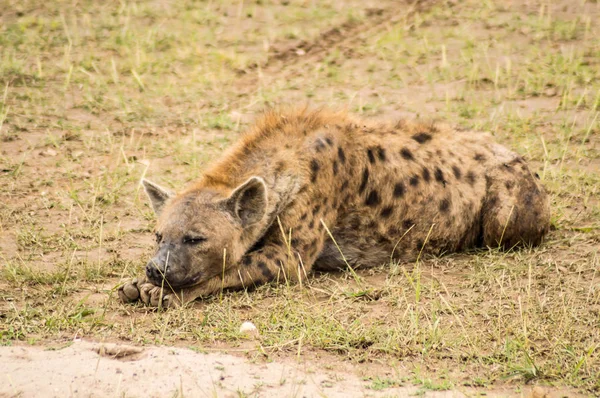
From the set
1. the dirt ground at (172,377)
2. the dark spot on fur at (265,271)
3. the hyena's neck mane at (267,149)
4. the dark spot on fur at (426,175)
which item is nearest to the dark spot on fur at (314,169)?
the hyena's neck mane at (267,149)

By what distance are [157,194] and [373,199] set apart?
1.20 m

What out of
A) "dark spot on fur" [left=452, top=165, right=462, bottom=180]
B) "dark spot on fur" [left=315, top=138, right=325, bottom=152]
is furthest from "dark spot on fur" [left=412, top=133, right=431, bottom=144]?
"dark spot on fur" [left=315, top=138, right=325, bottom=152]

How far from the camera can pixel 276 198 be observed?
14.9 ft

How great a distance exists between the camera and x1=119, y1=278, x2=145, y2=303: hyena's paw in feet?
13.9

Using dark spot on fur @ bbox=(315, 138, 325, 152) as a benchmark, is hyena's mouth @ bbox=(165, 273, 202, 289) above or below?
below

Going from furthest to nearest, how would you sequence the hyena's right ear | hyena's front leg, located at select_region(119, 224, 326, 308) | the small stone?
the small stone → the hyena's right ear → hyena's front leg, located at select_region(119, 224, 326, 308)

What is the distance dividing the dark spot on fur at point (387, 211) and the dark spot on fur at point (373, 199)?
2.1 inches

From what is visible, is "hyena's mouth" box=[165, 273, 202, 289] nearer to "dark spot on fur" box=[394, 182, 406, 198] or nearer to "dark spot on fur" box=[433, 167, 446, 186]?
"dark spot on fur" box=[394, 182, 406, 198]

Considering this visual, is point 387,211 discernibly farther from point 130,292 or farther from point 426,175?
point 130,292

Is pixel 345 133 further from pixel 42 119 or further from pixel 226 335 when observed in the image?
pixel 42 119

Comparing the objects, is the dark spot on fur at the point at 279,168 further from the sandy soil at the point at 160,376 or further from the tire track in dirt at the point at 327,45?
the tire track in dirt at the point at 327,45

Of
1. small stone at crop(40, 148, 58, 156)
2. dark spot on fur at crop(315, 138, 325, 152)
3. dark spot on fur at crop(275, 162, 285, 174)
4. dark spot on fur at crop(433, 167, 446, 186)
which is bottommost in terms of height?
small stone at crop(40, 148, 58, 156)

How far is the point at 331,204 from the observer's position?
4.71 metres

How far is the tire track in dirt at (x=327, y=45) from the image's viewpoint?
25.1 feet
